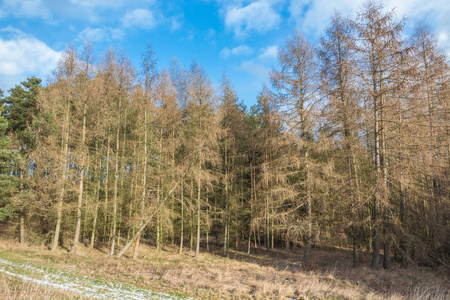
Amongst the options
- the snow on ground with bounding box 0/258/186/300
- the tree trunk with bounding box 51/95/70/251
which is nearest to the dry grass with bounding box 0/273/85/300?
the snow on ground with bounding box 0/258/186/300

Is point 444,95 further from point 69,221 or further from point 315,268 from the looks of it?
point 69,221

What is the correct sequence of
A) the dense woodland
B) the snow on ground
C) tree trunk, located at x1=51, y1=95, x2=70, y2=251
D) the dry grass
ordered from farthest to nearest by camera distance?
tree trunk, located at x1=51, y1=95, x2=70, y2=251 < the dense woodland < the snow on ground < the dry grass

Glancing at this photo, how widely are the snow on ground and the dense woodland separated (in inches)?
207

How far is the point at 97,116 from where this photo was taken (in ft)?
45.9

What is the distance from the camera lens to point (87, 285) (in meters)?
6.35

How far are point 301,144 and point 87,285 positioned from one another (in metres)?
9.46

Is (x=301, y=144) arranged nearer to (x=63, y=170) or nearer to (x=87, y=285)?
(x=87, y=285)

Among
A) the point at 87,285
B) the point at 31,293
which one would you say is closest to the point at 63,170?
the point at 87,285

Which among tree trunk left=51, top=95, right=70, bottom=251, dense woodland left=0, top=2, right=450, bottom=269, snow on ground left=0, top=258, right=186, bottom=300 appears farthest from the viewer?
tree trunk left=51, top=95, right=70, bottom=251

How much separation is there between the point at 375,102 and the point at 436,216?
528 centimetres

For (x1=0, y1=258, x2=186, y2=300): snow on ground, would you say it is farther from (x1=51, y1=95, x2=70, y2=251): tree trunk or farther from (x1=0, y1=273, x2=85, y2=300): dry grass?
(x1=51, y1=95, x2=70, y2=251): tree trunk

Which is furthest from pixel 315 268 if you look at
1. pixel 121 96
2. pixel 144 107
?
pixel 121 96

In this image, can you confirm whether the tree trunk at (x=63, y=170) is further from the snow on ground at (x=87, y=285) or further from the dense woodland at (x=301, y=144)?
the snow on ground at (x=87, y=285)

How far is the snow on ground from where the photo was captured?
18.4 feet
